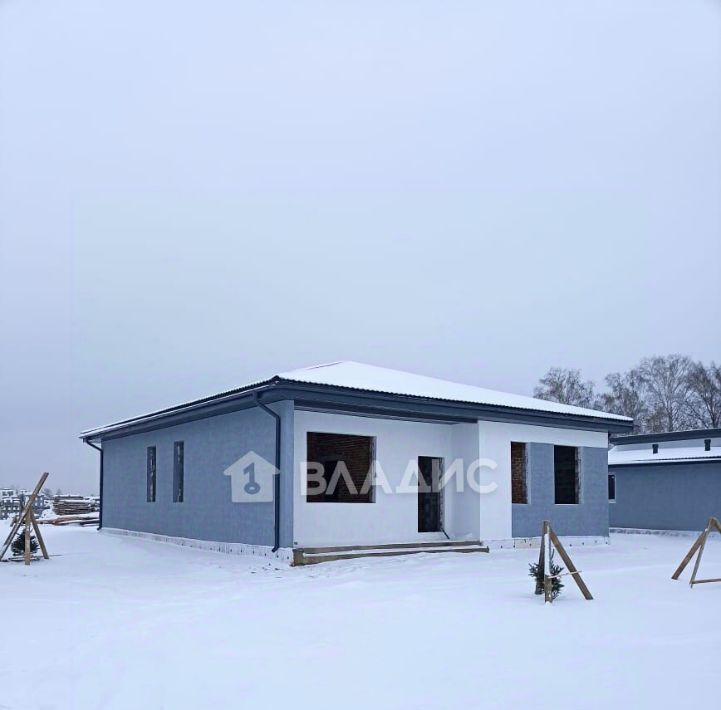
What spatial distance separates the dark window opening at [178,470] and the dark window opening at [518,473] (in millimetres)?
7665

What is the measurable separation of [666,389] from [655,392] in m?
0.81

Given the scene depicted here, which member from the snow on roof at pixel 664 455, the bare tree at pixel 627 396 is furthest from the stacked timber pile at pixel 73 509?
the bare tree at pixel 627 396

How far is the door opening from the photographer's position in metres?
17.7

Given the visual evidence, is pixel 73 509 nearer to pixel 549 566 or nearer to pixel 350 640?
pixel 549 566

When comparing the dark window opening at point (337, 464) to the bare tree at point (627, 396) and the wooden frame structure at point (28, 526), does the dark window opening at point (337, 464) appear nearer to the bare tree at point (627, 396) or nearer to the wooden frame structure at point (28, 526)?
the wooden frame structure at point (28, 526)

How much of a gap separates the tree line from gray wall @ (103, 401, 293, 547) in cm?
3650

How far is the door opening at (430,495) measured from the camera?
1770 centimetres

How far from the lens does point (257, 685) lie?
5949mm

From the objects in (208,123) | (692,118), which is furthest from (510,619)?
(692,118)

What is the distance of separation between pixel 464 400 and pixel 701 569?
5493 mm

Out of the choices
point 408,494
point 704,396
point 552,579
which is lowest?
point 552,579

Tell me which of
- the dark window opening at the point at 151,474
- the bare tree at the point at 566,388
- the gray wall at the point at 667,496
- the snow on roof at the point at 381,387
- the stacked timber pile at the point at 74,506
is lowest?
the stacked timber pile at the point at 74,506

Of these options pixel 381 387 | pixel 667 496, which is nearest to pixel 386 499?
pixel 381 387

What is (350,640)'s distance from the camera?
7.52m
